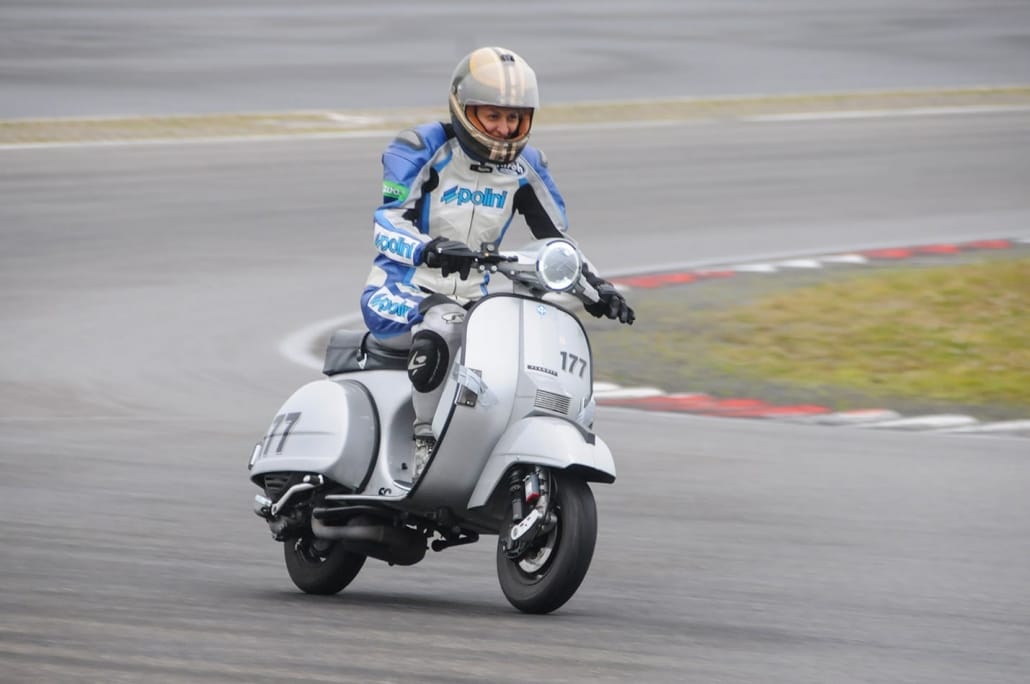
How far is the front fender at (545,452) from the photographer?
18.9 feet

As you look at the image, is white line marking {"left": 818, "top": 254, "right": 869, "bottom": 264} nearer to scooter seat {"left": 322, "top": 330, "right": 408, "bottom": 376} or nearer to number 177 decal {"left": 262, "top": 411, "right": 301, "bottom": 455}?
scooter seat {"left": 322, "top": 330, "right": 408, "bottom": 376}

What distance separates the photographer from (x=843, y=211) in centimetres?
1817

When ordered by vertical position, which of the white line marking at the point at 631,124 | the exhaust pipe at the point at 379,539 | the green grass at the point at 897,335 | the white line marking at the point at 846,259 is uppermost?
the white line marking at the point at 631,124

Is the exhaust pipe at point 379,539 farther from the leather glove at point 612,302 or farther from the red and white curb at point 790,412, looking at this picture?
the red and white curb at point 790,412

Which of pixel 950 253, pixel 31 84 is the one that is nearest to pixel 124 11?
pixel 31 84

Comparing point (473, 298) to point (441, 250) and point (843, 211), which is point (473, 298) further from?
point (843, 211)

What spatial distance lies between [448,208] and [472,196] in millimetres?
91

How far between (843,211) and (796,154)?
2592mm

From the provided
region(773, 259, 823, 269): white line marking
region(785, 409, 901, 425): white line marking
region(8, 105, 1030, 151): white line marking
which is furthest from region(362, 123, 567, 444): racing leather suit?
region(8, 105, 1030, 151): white line marking

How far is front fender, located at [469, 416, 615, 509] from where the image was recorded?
576 centimetres

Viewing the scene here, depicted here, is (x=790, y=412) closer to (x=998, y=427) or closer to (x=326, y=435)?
(x=998, y=427)

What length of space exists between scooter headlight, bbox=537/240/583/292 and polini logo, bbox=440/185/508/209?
0.56 meters

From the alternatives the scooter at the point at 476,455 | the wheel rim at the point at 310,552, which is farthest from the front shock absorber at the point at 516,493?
the wheel rim at the point at 310,552

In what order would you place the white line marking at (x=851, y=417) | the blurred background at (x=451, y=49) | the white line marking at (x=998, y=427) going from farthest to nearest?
1. the blurred background at (x=451, y=49)
2. the white line marking at (x=851, y=417)
3. the white line marking at (x=998, y=427)
